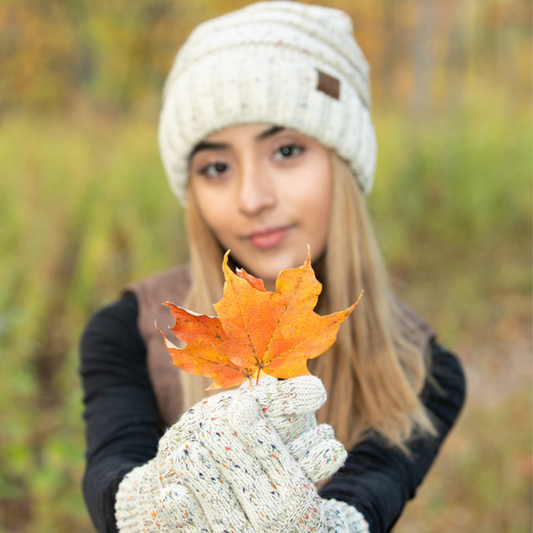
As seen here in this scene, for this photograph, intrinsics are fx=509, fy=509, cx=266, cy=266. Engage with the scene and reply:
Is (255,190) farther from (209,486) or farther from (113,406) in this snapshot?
(209,486)

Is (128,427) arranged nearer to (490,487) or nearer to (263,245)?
(263,245)

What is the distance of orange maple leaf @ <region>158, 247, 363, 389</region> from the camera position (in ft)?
2.35

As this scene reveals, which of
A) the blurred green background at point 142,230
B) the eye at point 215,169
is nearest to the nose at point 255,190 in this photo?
the eye at point 215,169

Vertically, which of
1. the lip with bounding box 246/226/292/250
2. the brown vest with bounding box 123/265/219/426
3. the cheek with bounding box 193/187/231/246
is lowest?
the brown vest with bounding box 123/265/219/426

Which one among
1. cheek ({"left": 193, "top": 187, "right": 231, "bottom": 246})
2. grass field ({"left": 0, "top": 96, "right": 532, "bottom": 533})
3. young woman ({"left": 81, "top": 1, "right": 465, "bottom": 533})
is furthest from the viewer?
grass field ({"left": 0, "top": 96, "right": 532, "bottom": 533})

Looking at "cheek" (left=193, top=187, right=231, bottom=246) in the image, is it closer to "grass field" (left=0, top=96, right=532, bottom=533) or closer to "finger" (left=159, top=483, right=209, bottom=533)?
"finger" (left=159, top=483, right=209, bottom=533)

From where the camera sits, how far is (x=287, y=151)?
149 centimetres

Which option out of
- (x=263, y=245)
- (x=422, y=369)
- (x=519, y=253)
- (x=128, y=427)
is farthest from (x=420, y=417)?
(x=519, y=253)

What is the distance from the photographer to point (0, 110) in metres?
6.48

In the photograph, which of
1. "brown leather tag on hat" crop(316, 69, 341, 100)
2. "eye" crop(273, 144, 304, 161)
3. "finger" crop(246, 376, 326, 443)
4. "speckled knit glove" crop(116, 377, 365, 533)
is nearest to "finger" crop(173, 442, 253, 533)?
"speckled knit glove" crop(116, 377, 365, 533)

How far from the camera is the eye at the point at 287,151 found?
148cm

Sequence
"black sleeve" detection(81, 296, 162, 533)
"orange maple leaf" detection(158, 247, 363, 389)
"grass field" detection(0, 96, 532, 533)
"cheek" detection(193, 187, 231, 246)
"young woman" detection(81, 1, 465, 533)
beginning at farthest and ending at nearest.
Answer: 1. "grass field" detection(0, 96, 532, 533)
2. "cheek" detection(193, 187, 231, 246)
3. "young woman" detection(81, 1, 465, 533)
4. "black sleeve" detection(81, 296, 162, 533)
5. "orange maple leaf" detection(158, 247, 363, 389)

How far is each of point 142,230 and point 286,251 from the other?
221 centimetres

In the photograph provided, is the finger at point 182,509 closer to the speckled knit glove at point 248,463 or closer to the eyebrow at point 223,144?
the speckled knit glove at point 248,463
